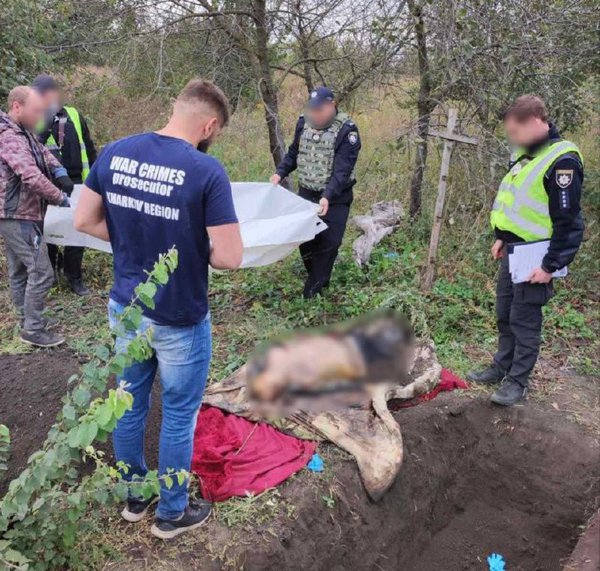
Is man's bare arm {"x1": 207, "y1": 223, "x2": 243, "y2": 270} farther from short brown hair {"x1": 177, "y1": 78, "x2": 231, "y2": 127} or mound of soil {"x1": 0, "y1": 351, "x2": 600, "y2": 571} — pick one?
mound of soil {"x1": 0, "y1": 351, "x2": 600, "y2": 571}

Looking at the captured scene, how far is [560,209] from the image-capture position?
3.26 meters

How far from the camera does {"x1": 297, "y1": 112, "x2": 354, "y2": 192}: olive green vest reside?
15.2 feet

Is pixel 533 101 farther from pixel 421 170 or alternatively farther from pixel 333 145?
pixel 421 170

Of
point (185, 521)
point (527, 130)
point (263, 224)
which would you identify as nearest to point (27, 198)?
point (263, 224)

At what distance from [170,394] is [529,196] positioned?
7.76 ft

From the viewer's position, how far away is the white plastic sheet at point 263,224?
4.53 m

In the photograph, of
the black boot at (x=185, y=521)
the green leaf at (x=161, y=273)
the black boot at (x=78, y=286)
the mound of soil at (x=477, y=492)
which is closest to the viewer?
the green leaf at (x=161, y=273)

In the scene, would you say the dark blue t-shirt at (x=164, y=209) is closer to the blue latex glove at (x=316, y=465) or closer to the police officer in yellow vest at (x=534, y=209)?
the blue latex glove at (x=316, y=465)

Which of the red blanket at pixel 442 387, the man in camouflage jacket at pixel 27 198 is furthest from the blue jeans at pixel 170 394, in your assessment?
the man in camouflage jacket at pixel 27 198

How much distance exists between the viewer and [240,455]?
3.25 metres

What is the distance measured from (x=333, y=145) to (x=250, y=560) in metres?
3.16

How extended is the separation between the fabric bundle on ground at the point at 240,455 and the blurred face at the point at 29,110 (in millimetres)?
2350

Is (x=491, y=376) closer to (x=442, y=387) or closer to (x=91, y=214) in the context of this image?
(x=442, y=387)

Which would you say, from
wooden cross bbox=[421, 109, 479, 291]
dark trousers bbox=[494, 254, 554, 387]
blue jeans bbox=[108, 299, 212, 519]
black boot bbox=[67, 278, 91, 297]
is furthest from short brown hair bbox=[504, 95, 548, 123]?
black boot bbox=[67, 278, 91, 297]
